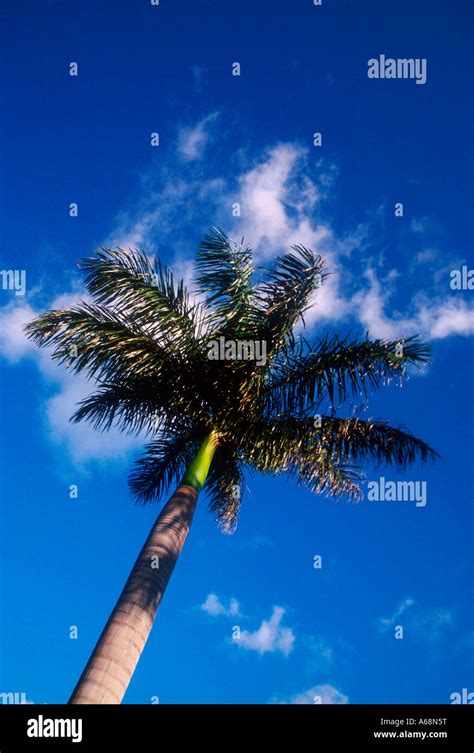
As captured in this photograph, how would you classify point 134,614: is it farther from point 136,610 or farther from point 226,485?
point 226,485

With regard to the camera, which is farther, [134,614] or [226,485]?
[226,485]

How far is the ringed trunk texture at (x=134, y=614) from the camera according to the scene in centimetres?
780

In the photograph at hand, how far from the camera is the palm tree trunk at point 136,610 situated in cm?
781

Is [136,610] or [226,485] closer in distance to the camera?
[136,610]

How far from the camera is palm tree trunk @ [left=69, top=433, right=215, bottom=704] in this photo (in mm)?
7812

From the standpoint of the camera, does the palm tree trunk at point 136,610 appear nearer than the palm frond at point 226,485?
Yes

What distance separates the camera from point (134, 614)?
8594mm

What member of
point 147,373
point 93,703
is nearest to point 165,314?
point 147,373

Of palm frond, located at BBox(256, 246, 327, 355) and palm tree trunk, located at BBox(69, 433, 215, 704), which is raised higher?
palm frond, located at BBox(256, 246, 327, 355)

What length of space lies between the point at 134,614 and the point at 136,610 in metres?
0.07

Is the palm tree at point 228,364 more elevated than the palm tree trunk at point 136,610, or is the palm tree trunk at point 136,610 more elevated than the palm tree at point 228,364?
the palm tree at point 228,364

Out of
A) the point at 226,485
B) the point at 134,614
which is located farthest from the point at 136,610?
the point at 226,485

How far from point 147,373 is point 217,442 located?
2051 millimetres
